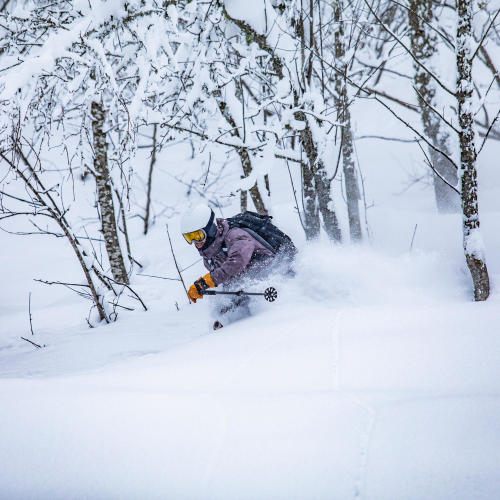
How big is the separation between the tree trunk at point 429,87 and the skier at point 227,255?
10.6ft

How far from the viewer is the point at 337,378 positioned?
189cm

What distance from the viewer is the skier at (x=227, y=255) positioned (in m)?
3.92

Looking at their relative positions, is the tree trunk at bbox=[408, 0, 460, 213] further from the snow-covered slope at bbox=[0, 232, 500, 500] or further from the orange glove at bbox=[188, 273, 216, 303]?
the snow-covered slope at bbox=[0, 232, 500, 500]

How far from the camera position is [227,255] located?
4062mm

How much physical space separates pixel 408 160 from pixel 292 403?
1047 centimetres

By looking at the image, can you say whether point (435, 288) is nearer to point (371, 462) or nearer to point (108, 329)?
point (371, 462)

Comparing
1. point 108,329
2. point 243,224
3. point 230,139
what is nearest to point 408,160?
point 230,139

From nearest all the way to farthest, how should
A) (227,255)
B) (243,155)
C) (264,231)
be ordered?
(227,255) < (264,231) < (243,155)

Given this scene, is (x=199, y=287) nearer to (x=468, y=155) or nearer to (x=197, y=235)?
(x=197, y=235)

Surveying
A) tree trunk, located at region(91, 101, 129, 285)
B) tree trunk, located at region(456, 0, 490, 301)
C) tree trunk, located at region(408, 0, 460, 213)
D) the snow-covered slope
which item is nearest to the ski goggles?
the snow-covered slope

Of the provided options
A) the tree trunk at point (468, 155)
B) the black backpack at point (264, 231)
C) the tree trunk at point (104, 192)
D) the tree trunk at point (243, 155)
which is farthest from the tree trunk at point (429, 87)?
the tree trunk at point (104, 192)

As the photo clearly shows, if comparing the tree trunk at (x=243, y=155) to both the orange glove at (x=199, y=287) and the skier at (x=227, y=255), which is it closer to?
the skier at (x=227, y=255)

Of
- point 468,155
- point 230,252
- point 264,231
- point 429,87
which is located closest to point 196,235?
point 230,252

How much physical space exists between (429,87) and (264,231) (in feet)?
14.0
